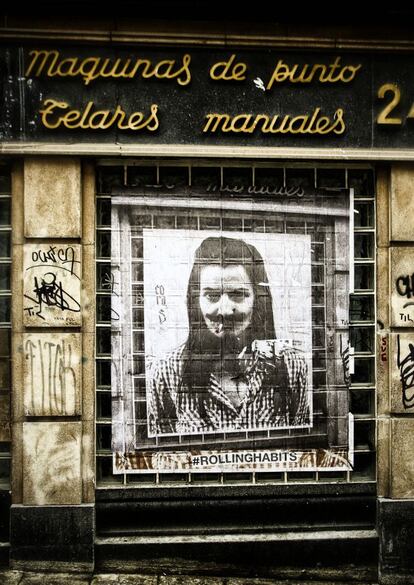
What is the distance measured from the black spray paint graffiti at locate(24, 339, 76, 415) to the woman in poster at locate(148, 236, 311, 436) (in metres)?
0.88

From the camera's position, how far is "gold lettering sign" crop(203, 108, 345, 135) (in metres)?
6.70

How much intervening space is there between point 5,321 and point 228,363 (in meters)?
2.33

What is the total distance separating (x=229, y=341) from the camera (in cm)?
697

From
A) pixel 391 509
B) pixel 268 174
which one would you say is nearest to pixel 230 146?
pixel 268 174

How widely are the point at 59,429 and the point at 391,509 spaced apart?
343 cm

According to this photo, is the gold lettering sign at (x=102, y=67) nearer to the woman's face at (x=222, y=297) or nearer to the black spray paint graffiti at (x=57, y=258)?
the black spray paint graffiti at (x=57, y=258)

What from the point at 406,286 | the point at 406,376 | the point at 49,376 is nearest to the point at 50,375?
the point at 49,376

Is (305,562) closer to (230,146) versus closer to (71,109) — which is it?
(230,146)

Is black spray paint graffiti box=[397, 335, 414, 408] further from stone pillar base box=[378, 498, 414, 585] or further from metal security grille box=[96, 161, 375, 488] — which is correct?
stone pillar base box=[378, 498, 414, 585]

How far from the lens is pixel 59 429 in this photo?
21.8ft

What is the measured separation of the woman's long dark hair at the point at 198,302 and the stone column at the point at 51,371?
113 cm

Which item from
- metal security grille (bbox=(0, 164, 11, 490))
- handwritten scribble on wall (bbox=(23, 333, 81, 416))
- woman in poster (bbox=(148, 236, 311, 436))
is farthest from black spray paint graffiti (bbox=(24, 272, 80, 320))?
woman in poster (bbox=(148, 236, 311, 436))

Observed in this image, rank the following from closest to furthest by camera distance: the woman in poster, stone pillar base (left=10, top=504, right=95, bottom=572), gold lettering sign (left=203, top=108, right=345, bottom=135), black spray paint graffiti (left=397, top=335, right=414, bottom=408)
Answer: stone pillar base (left=10, top=504, right=95, bottom=572)
gold lettering sign (left=203, top=108, right=345, bottom=135)
black spray paint graffiti (left=397, top=335, right=414, bottom=408)
the woman in poster

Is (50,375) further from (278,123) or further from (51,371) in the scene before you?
(278,123)
